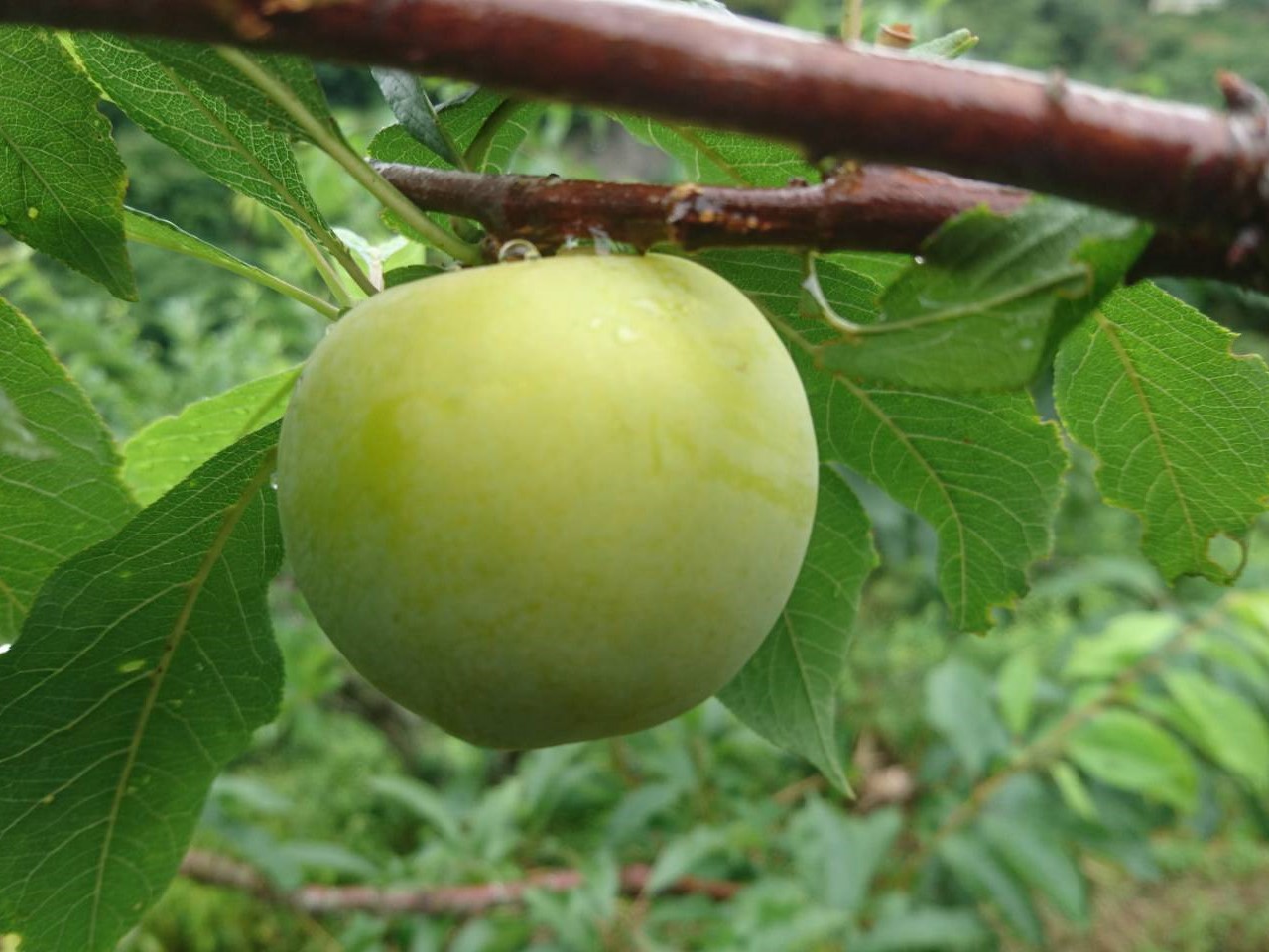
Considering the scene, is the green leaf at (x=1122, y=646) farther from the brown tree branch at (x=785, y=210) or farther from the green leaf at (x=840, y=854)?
the brown tree branch at (x=785, y=210)

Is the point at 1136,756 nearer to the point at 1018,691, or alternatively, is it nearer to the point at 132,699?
the point at 1018,691

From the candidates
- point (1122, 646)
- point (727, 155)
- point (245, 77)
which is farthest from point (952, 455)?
point (1122, 646)

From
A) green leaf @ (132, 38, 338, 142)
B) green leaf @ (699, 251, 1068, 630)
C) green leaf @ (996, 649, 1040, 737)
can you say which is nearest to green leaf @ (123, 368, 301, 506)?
green leaf @ (132, 38, 338, 142)

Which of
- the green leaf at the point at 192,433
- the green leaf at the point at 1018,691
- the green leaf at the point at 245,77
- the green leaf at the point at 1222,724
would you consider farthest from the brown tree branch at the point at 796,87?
the green leaf at the point at 1018,691

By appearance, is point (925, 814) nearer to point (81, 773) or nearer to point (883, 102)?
point (81, 773)

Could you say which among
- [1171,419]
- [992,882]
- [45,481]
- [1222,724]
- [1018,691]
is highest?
[1171,419]

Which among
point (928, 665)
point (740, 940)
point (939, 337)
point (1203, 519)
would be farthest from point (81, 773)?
point (928, 665)

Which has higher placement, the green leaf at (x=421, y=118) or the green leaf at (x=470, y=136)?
the green leaf at (x=421, y=118)
